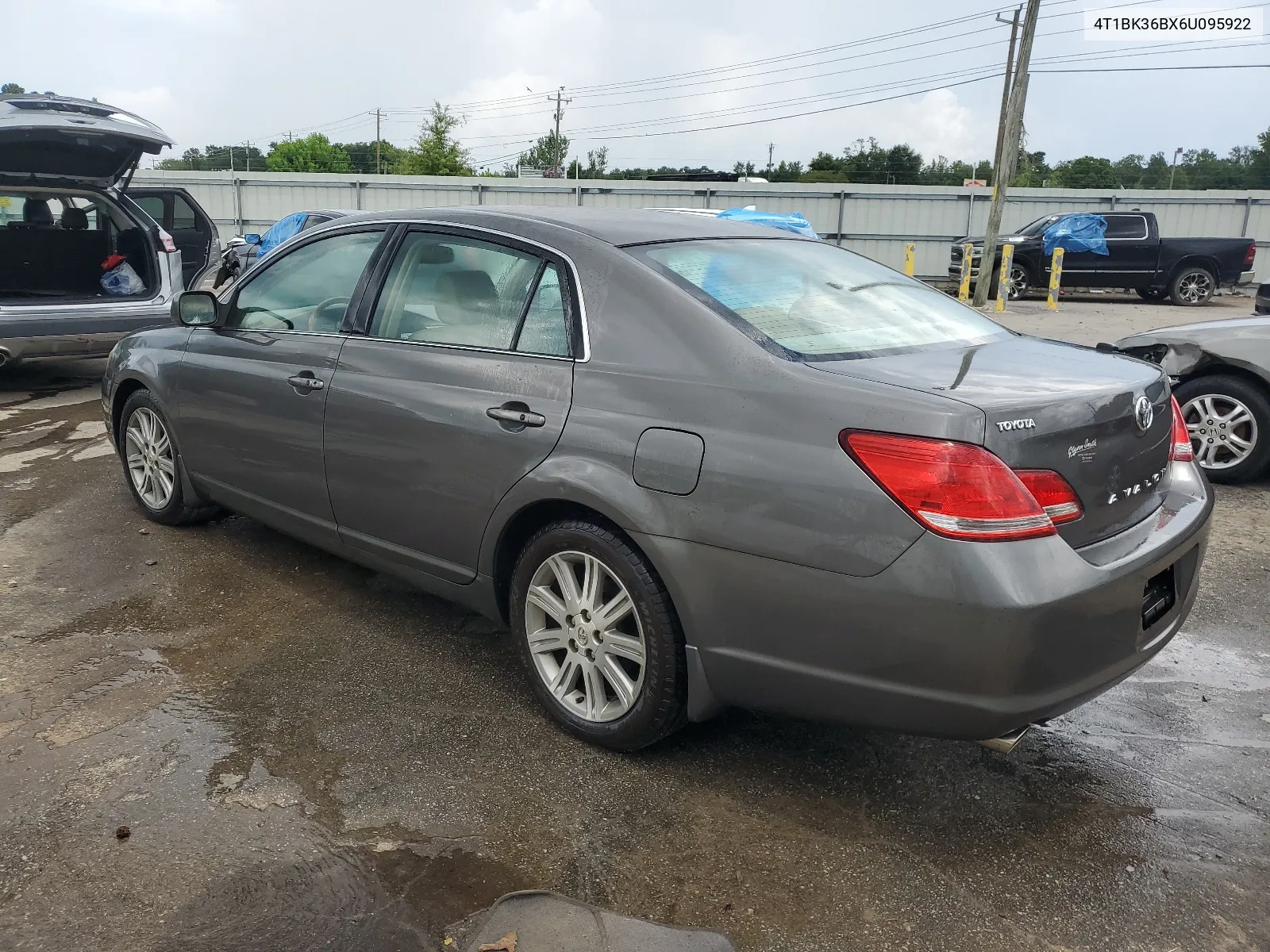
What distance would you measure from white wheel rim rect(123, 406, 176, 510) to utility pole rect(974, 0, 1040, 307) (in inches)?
637

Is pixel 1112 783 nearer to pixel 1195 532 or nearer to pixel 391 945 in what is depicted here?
pixel 1195 532

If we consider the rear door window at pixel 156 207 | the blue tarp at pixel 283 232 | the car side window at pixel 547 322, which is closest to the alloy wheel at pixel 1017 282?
the blue tarp at pixel 283 232

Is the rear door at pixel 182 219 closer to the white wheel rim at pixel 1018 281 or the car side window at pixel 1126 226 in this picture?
the white wheel rim at pixel 1018 281

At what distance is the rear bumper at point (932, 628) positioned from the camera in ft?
7.51

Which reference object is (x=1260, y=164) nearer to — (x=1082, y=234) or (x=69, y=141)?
(x=1082, y=234)

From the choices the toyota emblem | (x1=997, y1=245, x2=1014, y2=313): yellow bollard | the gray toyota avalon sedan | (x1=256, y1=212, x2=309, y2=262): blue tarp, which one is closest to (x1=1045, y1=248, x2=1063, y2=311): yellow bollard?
(x1=997, y1=245, x2=1014, y2=313): yellow bollard

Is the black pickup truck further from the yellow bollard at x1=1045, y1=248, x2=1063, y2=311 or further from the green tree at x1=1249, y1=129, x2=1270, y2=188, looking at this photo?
the green tree at x1=1249, y1=129, x2=1270, y2=188

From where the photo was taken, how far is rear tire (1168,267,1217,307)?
19.6 m

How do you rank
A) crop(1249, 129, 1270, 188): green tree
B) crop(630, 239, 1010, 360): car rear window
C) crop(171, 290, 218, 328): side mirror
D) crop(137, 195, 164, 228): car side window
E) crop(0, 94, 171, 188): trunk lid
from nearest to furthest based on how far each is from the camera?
crop(630, 239, 1010, 360): car rear window → crop(171, 290, 218, 328): side mirror → crop(0, 94, 171, 188): trunk lid → crop(137, 195, 164, 228): car side window → crop(1249, 129, 1270, 188): green tree

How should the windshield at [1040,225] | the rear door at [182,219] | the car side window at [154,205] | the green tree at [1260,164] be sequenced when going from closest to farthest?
the rear door at [182,219], the car side window at [154,205], the windshield at [1040,225], the green tree at [1260,164]

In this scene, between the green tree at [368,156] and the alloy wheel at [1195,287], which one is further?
the green tree at [368,156]

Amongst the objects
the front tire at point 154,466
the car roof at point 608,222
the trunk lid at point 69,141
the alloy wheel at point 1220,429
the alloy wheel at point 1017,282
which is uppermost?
the trunk lid at point 69,141

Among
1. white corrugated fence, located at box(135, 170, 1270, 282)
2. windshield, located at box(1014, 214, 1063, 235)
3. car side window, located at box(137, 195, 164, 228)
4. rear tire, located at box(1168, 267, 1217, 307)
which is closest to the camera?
car side window, located at box(137, 195, 164, 228)

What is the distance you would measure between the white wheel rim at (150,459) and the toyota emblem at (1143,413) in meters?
4.12
